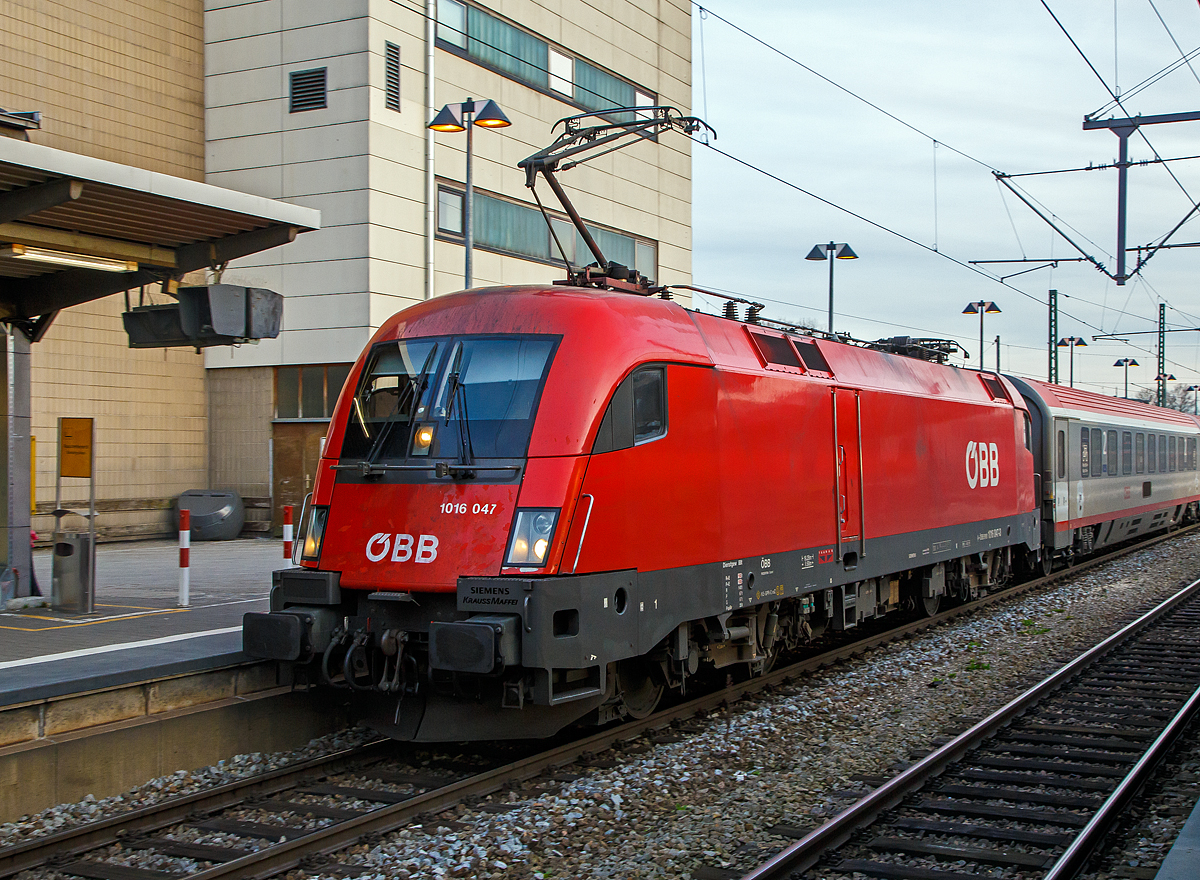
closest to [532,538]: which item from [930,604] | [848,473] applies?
[848,473]

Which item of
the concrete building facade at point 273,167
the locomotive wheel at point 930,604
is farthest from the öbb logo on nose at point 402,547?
the concrete building facade at point 273,167

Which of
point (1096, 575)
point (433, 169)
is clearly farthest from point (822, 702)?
point (433, 169)

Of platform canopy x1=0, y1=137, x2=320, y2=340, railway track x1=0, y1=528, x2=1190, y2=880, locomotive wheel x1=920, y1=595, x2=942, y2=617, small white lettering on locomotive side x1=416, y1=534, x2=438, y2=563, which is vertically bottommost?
railway track x1=0, y1=528, x2=1190, y2=880

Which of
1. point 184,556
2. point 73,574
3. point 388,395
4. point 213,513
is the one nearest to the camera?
point 388,395

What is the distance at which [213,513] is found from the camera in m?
22.3

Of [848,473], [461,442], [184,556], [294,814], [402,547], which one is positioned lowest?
[294,814]

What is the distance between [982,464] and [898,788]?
912 centimetres

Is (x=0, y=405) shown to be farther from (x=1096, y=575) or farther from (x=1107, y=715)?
(x=1096, y=575)

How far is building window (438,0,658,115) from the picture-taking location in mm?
23109

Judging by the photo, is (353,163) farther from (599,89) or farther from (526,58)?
(599,89)

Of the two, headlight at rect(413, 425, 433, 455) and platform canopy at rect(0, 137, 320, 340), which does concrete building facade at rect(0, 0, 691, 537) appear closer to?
platform canopy at rect(0, 137, 320, 340)

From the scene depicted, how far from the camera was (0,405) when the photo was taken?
11406 millimetres

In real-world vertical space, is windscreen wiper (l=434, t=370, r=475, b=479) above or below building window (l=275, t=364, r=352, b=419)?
below

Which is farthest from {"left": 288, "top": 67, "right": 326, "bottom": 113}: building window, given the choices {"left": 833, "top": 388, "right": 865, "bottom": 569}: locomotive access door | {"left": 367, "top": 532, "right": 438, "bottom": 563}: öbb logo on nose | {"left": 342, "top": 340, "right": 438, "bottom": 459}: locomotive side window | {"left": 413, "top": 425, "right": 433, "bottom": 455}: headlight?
Result: {"left": 367, "top": 532, "right": 438, "bottom": 563}: öbb logo on nose
